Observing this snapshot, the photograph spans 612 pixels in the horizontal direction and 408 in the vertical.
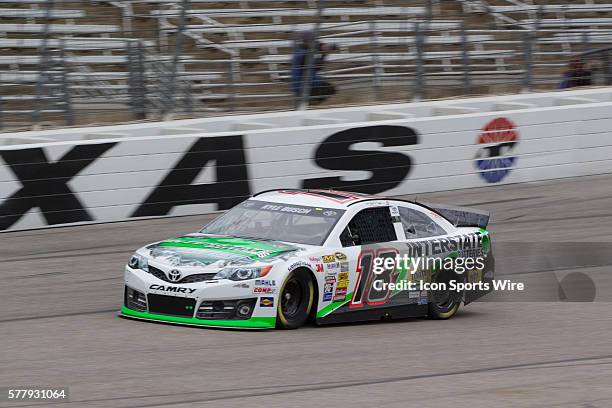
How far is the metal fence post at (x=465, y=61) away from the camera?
18.5 meters

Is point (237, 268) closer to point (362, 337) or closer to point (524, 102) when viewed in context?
point (362, 337)

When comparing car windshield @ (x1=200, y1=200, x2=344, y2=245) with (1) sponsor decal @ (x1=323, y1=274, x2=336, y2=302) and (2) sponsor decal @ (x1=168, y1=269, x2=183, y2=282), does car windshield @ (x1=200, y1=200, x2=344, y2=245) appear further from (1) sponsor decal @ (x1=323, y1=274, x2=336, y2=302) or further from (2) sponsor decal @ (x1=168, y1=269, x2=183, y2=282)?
(2) sponsor decal @ (x1=168, y1=269, x2=183, y2=282)

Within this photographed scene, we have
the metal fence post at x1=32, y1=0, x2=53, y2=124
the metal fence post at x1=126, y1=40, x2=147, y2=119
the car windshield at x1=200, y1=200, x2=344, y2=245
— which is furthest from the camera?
the metal fence post at x1=126, y1=40, x2=147, y2=119

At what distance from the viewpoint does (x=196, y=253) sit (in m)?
8.82

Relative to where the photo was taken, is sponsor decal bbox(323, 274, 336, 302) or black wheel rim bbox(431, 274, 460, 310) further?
black wheel rim bbox(431, 274, 460, 310)

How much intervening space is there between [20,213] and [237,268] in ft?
20.7

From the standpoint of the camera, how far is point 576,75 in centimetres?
1992

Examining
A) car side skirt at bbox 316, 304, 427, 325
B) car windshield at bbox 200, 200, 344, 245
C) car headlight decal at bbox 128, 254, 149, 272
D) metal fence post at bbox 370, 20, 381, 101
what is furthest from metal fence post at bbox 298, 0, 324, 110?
car headlight decal at bbox 128, 254, 149, 272

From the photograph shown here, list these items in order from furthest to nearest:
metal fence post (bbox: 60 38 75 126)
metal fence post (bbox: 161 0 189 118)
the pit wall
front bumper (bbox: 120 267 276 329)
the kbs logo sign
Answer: the kbs logo sign
metal fence post (bbox: 161 0 189 118)
metal fence post (bbox: 60 38 75 126)
the pit wall
front bumper (bbox: 120 267 276 329)

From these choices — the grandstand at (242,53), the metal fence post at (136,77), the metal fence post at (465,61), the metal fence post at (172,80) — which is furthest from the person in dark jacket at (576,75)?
the metal fence post at (136,77)

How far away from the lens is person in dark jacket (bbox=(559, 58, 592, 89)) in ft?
65.1

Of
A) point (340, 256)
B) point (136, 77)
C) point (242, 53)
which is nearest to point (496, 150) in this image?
point (242, 53)

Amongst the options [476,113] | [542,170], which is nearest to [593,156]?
[542,170]

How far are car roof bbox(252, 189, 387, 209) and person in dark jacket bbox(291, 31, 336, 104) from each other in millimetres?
7324
